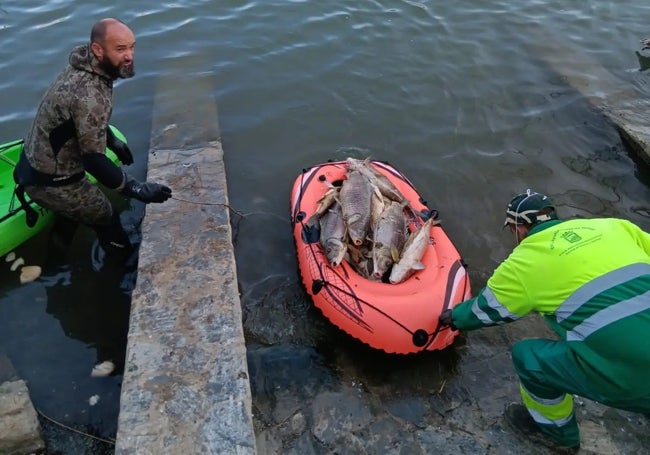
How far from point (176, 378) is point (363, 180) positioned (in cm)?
318

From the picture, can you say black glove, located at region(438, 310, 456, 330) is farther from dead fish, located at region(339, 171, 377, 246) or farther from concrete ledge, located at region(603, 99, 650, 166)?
concrete ledge, located at region(603, 99, 650, 166)

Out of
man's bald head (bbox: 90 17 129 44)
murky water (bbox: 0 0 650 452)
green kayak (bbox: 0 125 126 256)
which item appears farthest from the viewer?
green kayak (bbox: 0 125 126 256)

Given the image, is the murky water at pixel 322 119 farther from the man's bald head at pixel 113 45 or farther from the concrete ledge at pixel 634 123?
the man's bald head at pixel 113 45

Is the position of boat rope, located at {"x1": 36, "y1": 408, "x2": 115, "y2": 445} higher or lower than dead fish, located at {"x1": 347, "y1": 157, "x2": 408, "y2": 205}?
lower

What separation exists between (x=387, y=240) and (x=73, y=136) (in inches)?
124

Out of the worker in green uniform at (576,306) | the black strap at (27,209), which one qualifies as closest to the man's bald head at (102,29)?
the black strap at (27,209)

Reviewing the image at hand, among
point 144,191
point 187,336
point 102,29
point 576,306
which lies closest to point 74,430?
point 187,336

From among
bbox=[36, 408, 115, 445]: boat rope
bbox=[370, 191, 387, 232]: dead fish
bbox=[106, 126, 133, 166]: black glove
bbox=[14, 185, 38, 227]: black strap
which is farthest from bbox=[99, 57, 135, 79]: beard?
bbox=[36, 408, 115, 445]: boat rope

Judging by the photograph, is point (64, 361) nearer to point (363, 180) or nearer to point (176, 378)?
point (176, 378)

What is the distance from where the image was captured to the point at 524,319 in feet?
18.5

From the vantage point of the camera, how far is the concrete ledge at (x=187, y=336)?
12.5ft

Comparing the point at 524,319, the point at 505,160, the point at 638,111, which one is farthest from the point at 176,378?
the point at 638,111

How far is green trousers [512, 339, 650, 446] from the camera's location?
147 inches

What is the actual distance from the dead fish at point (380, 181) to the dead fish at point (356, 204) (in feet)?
0.28
